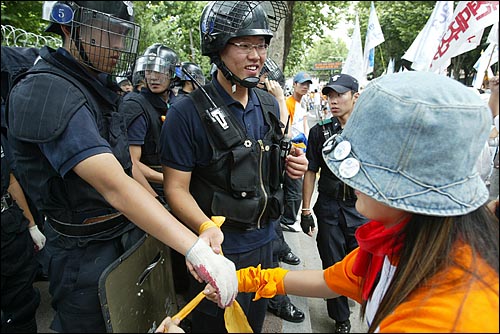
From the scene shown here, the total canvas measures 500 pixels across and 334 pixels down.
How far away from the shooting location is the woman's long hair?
0.97 metres

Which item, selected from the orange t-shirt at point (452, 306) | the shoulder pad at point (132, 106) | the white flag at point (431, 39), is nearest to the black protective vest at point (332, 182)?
the shoulder pad at point (132, 106)

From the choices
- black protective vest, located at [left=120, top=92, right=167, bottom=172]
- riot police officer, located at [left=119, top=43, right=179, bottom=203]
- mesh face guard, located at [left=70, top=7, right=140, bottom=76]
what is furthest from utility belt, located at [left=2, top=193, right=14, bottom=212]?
mesh face guard, located at [left=70, top=7, right=140, bottom=76]

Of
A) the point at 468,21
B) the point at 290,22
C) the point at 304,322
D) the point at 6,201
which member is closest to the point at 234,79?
the point at 6,201

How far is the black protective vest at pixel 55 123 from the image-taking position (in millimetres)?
1400

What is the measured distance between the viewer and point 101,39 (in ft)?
5.55

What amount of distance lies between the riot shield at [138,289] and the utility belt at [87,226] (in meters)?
0.26

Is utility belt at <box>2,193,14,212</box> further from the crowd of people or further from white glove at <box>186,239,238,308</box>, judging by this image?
white glove at <box>186,239,238,308</box>

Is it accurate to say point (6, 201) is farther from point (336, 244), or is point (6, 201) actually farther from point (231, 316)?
point (336, 244)

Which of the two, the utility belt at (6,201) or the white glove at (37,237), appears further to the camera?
the white glove at (37,237)

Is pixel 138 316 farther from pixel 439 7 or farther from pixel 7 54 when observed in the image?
pixel 439 7

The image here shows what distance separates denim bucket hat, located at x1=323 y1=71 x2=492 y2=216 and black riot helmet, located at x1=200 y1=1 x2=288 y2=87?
1.16 metres

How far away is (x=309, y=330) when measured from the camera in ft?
10.7

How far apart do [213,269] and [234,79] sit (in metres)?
1.11

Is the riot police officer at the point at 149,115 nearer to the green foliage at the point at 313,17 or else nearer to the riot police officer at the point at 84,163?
the riot police officer at the point at 84,163
